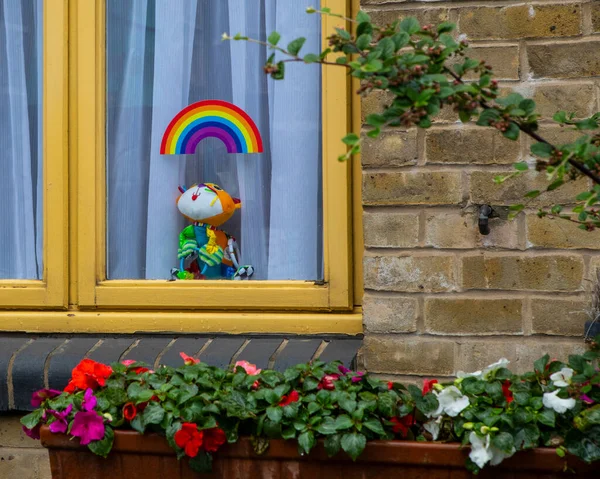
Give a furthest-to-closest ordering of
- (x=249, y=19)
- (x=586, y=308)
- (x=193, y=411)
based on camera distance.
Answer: (x=249, y=19), (x=586, y=308), (x=193, y=411)

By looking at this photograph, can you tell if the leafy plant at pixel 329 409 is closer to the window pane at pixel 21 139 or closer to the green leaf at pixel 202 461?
the green leaf at pixel 202 461

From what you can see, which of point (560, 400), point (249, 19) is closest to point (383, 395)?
point (560, 400)

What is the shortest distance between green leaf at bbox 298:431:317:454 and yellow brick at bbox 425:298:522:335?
2.35ft

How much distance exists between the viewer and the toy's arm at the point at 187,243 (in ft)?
9.94

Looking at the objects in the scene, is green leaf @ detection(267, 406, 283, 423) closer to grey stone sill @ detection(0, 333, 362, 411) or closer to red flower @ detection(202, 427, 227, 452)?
red flower @ detection(202, 427, 227, 452)

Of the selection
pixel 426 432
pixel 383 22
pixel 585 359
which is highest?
pixel 383 22

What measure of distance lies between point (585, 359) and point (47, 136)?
2.01m

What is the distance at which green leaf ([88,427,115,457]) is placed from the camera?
1.94m

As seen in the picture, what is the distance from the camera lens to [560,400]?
5.76 ft

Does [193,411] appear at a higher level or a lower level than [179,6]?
lower

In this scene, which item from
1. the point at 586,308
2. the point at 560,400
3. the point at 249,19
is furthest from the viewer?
the point at 249,19

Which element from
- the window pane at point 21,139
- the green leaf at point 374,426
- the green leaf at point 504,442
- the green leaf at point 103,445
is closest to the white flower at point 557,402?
the green leaf at point 504,442

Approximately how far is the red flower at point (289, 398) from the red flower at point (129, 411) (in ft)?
1.09

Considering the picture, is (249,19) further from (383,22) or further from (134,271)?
(134,271)
